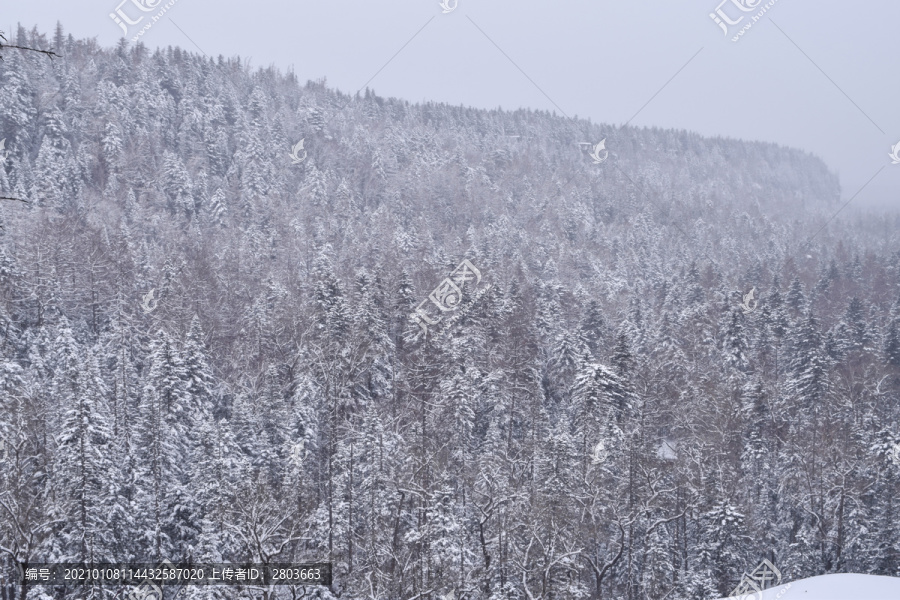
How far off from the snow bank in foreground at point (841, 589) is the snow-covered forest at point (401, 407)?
916cm

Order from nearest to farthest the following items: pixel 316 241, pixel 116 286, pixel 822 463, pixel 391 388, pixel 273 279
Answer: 1. pixel 822 463
2. pixel 391 388
3. pixel 116 286
4. pixel 273 279
5. pixel 316 241

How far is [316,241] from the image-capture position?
86938 mm

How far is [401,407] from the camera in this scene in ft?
152

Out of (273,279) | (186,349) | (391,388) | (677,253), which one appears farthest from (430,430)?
(677,253)

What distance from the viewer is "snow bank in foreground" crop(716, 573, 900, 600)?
1444 centimetres

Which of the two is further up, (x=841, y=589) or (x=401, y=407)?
(x=401, y=407)

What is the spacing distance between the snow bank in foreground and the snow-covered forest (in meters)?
9.16

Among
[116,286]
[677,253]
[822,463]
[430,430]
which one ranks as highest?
[677,253]

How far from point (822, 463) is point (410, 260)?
47528mm

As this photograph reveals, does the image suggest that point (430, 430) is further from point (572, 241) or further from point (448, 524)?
point (572, 241)

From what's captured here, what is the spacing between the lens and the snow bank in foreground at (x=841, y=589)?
568 inches

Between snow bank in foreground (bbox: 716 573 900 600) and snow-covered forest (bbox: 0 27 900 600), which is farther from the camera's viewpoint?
snow-covered forest (bbox: 0 27 900 600)

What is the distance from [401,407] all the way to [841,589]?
110 ft

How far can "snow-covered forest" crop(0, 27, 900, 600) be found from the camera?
96.7 feet
